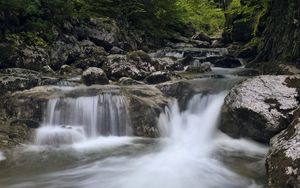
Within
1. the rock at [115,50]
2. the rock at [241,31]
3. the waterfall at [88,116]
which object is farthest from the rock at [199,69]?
the rock at [241,31]

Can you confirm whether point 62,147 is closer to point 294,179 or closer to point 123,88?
point 123,88

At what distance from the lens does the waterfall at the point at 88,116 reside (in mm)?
10203

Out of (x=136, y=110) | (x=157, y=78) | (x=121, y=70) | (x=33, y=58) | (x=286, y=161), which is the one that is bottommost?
(x=286, y=161)

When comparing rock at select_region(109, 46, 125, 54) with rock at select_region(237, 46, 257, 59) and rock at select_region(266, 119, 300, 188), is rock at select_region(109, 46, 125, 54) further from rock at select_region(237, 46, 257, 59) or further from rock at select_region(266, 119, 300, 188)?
rock at select_region(266, 119, 300, 188)

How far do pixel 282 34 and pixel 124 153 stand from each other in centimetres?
799

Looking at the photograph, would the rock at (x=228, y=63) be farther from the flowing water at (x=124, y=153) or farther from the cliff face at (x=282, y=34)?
the flowing water at (x=124, y=153)

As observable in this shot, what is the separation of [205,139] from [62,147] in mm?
3436

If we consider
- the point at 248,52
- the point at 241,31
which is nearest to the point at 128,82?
the point at 248,52

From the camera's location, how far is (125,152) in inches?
349

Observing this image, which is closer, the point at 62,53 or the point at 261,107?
the point at 261,107

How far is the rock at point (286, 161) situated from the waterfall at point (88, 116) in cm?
446

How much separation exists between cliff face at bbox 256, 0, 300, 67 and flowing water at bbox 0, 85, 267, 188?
3.29 meters

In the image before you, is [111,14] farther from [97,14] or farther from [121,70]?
[121,70]

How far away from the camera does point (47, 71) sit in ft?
46.3
